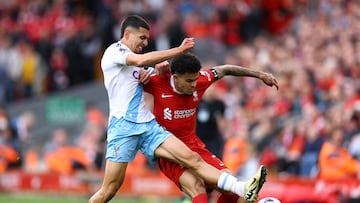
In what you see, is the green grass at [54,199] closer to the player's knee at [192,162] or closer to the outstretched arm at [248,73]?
the outstretched arm at [248,73]

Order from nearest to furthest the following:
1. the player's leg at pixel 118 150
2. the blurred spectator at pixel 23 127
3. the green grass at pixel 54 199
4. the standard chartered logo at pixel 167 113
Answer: the player's leg at pixel 118 150 → the standard chartered logo at pixel 167 113 → the green grass at pixel 54 199 → the blurred spectator at pixel 23 127

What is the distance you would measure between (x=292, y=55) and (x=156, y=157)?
1003cm

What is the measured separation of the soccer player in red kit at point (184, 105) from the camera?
1315 centimetres

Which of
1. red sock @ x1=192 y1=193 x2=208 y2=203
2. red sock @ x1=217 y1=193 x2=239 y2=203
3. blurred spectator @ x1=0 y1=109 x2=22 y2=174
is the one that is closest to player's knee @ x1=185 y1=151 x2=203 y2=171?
red sock @ x1=192 y1=193 x2=208 y2=203

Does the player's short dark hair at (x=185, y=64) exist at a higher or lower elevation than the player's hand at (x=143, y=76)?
higher

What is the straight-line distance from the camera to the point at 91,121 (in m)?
26.2

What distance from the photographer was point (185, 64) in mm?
→ 13102

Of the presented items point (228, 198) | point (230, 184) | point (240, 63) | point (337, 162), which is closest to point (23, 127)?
point (240, 63)

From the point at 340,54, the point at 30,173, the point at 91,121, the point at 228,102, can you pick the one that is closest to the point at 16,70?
the point at 91,121

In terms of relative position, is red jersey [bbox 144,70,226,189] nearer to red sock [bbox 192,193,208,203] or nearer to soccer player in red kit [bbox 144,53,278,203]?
soccer player in red kit [bbox 144,53,278,203]

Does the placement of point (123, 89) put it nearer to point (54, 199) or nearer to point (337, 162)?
point (337, 162)

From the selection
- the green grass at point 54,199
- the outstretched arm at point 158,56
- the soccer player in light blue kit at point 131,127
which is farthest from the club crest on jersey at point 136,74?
the green grass at point 54,199

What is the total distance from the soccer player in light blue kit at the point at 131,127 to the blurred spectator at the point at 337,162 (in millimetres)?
4792

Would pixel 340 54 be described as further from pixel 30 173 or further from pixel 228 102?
pixel 30 173
